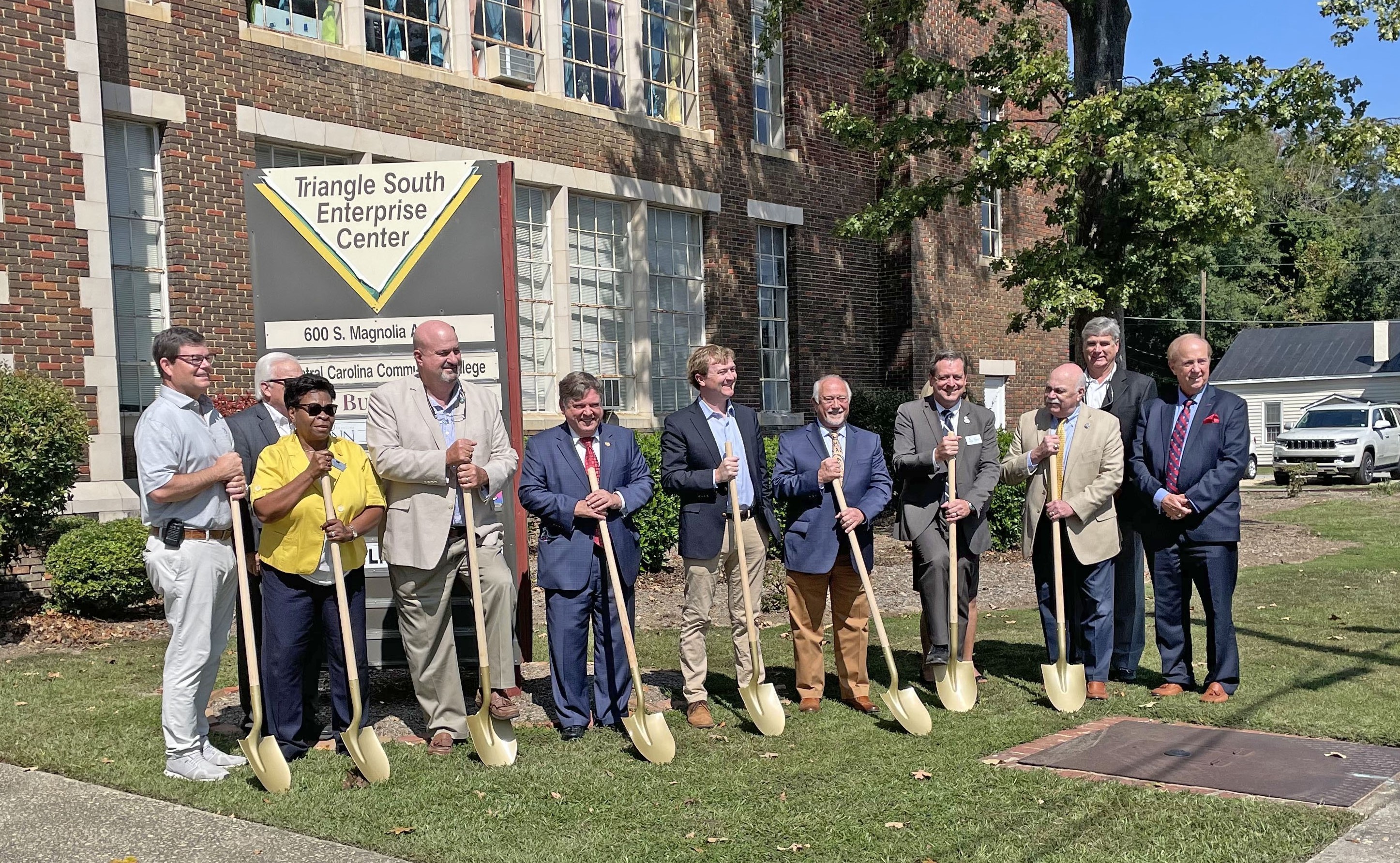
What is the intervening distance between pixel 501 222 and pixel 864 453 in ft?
8.29

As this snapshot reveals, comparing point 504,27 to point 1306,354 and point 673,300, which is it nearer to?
point 673,300

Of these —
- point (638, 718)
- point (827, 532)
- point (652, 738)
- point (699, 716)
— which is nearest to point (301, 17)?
point (827, 532)

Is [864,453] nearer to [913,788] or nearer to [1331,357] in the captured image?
[913,788]

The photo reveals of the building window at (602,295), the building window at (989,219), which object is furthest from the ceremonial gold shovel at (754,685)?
the building window at (989,219)

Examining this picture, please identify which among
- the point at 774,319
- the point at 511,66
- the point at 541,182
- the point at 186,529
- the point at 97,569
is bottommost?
the point at 97,569

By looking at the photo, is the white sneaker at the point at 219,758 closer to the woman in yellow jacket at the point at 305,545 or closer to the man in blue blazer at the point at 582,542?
the woman in yellow jacket at the point at 305,545

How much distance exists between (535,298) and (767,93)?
5832 mm

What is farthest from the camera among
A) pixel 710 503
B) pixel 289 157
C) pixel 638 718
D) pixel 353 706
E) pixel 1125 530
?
pixel 289 157

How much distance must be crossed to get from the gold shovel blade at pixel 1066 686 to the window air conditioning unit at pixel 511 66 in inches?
423

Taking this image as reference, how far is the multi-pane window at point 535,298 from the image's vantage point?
1551cm

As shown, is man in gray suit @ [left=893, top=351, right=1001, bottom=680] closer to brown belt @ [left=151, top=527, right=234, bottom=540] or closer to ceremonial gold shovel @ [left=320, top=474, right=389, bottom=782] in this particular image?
ceremonial gold shovel @ [left=320, top=474, right=389, bottom=782]

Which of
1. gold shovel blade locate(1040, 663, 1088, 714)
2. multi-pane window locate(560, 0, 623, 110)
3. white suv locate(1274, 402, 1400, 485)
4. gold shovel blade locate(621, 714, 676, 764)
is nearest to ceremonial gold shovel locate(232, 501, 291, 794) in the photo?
gold shovel blade locate(621, 714, 676, 764)

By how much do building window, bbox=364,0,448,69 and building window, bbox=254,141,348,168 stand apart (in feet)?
4.44

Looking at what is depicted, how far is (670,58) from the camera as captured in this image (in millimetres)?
17578
